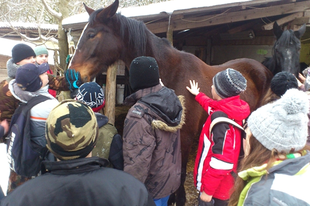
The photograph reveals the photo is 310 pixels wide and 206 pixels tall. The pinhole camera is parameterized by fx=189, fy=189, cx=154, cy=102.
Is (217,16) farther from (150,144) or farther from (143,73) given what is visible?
(150,144)

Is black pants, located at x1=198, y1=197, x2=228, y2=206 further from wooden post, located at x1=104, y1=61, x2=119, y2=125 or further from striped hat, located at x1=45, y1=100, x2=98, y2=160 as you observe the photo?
wooden post, located at x1=104, y1=61, x2=119, y2=125

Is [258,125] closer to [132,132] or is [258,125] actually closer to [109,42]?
[132,132]

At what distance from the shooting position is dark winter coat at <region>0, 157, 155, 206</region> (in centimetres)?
78

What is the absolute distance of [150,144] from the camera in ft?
4.92

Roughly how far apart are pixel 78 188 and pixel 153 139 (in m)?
0.78

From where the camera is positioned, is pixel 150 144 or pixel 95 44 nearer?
pixel 150 144

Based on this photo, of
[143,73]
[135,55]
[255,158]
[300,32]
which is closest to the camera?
[255,158]

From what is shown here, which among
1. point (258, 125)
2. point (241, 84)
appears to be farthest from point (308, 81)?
point (258, 125)

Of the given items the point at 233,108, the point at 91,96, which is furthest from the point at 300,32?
the point at 91,96

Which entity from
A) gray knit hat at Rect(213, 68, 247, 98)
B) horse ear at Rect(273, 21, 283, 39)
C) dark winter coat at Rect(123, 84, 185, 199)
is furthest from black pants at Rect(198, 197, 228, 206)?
horse ear at Rect(273, 21, 283, 39)

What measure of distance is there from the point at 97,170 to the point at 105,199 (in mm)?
141

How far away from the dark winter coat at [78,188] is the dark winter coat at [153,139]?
562 millimetres

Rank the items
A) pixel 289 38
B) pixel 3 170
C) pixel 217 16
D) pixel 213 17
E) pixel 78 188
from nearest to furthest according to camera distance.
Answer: pixel 78 188 → pixel 3 170 → pixel 289 38 → pixel 213 17 → pixel 217 16

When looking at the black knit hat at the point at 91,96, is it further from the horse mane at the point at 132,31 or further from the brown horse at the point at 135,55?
the horse mane at the point at 132,31
